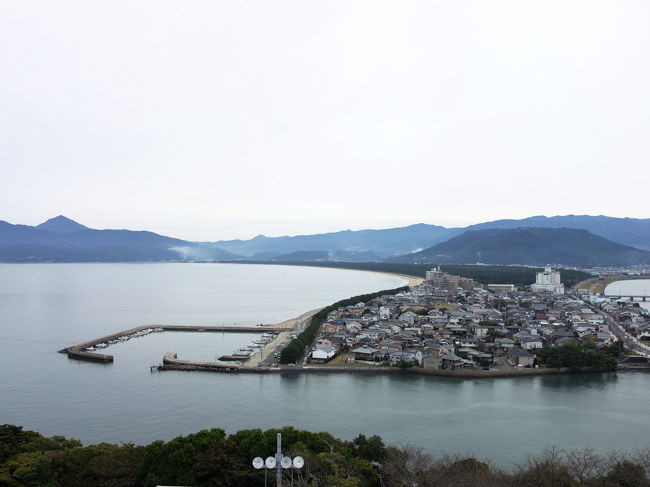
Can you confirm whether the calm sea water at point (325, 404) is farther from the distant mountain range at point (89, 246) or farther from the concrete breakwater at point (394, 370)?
the distant mountain range at point (89, 246)

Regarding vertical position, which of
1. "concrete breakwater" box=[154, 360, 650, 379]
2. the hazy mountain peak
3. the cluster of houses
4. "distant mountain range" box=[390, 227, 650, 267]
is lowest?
"concrete breakwater" box=[154, 360, 650, 379]

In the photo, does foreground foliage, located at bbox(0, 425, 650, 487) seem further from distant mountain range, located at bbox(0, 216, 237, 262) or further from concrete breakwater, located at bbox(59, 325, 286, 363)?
distant mountain range, located at bbox(0, 216, 237, 262)

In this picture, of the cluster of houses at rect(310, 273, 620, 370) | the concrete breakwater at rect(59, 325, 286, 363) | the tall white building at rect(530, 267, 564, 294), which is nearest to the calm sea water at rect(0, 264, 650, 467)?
the concrete breakwater at rect(59, 325, 286, 363)

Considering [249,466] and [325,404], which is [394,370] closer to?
[325,404]

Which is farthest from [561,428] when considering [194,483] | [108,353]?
[108,353]

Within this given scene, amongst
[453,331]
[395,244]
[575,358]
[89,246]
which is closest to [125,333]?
[453,331]

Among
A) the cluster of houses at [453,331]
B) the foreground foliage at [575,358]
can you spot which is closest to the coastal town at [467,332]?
the cluster of houses at [453,331]
